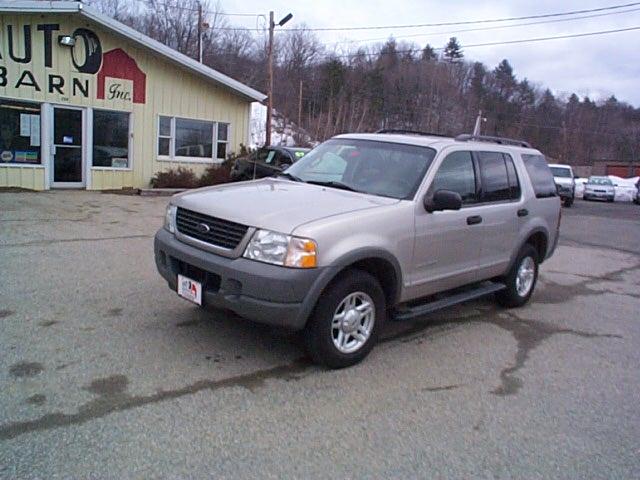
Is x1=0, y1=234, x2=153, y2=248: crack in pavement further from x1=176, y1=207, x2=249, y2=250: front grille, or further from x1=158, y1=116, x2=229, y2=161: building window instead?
x1=158, y1=116, x2=229, y2=161: building window

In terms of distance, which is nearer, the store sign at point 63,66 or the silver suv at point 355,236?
the silver suv at point 355,236

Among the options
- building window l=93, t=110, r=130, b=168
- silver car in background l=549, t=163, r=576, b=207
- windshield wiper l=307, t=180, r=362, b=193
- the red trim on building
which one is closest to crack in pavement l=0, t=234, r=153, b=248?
windshield wiper l=307, t=180, r=362, b=193

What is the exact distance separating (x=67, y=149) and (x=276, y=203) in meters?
12.3

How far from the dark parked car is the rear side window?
27.3 ft

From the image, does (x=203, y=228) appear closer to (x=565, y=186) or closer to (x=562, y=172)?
(x=565, y=186)

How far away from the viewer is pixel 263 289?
12.6 feet

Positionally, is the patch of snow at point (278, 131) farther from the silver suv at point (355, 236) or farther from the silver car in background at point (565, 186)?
the silver suv at point (355, 236)

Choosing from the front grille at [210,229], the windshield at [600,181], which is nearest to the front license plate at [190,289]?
the front grille at [210,229]

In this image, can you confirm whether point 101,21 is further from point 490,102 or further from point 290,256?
point 490,102

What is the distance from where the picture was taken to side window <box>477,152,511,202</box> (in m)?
5.74

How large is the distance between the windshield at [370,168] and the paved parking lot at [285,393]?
1.47m

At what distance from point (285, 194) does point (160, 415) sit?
2103 mm

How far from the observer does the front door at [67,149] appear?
47.1ft

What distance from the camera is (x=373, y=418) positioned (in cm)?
361
